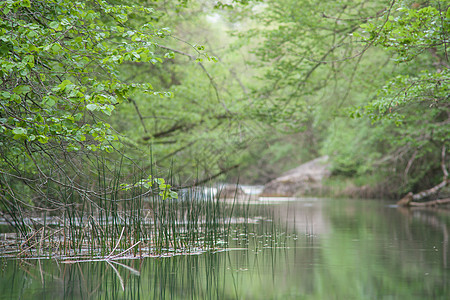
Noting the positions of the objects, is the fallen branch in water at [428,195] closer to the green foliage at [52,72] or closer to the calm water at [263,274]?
the calm water at [263,274]

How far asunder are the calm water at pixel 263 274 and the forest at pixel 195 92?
74 cm

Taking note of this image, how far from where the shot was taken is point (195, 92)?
1272 centimetres

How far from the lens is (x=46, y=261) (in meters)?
5.07

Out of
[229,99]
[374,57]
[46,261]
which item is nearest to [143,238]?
[46,261]

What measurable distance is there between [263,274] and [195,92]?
8.61 meters

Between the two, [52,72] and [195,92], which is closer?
[52,72]

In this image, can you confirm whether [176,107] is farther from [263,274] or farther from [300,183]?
[300,183]

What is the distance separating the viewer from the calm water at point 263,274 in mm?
3916

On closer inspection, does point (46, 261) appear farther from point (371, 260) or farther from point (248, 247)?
point (371, 260)

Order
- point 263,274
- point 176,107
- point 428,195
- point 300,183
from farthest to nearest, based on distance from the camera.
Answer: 1. point 300,183
2. point 428,195
3. point 176,107
4. point 263,274

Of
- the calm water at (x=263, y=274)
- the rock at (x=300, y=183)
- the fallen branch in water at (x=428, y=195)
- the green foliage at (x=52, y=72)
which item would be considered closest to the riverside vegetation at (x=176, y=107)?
the green foliage at (x=52, y=72)

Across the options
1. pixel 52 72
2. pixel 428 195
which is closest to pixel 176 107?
pixel 428 195

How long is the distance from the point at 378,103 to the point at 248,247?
2527mm

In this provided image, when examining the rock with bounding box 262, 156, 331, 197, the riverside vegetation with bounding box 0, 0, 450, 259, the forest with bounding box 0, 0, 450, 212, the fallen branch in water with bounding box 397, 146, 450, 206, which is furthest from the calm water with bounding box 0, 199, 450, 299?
the rock with bounding box 262, 156, 331, 197
